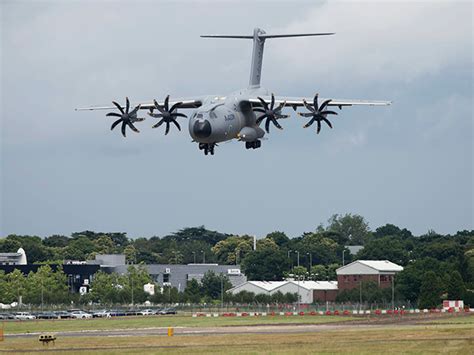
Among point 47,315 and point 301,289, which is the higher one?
point 301,289

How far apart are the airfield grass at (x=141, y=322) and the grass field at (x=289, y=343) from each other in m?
21.0

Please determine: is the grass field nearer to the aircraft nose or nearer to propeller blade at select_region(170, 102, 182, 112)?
the aircraft nose

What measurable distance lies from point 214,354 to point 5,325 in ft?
184

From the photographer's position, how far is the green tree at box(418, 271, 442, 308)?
14412 cm

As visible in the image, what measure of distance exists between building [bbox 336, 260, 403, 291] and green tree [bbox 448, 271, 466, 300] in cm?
3060

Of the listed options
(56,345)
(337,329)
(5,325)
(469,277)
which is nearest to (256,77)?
(337,329)

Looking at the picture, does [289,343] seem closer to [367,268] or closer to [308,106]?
[308,106]

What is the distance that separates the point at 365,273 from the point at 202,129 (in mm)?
101153

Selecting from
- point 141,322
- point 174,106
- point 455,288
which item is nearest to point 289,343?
point 174,106

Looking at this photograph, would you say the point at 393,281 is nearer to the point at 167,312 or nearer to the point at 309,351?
the point at 167,312

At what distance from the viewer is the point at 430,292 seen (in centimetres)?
14575

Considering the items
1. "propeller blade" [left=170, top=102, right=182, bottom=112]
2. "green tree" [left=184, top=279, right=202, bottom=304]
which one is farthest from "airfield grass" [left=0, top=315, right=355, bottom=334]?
"green tree" [left=184, top=279, right=202, bottom=304]

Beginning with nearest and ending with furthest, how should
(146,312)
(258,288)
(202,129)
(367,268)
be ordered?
(202,129)
(146,312)
(367,268)
(258,288)

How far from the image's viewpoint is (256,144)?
94500 mm
